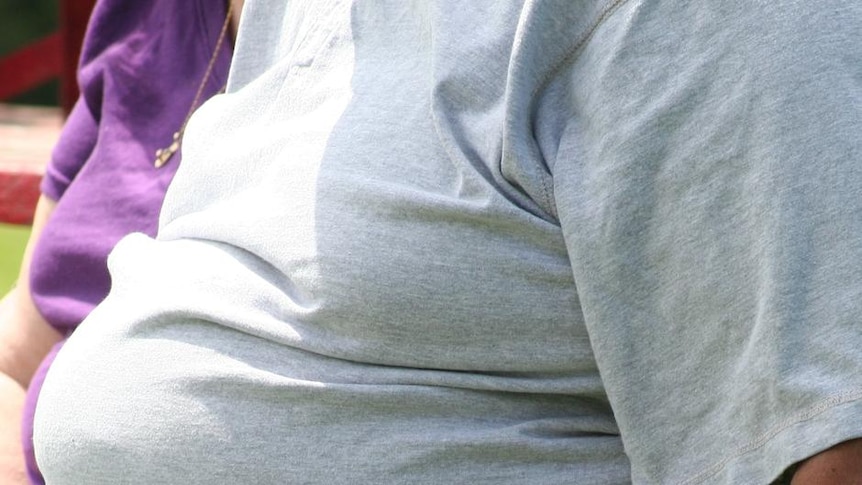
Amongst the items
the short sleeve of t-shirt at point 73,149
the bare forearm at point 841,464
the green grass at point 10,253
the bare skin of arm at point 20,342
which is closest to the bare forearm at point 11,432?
the bare skin of arm at point 20,342

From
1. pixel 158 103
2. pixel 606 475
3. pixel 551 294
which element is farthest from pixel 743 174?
pixel 158 103

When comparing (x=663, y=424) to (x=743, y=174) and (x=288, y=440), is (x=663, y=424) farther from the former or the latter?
(x=288, y=440)

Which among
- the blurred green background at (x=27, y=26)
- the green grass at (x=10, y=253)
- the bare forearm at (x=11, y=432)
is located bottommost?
the blurred green background at (x=27, y=26)

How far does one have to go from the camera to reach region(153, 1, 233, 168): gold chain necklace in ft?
4.92

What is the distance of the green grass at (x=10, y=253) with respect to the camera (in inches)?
162

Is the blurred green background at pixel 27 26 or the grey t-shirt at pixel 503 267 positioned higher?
the grey t-shirt at pixel 503 267

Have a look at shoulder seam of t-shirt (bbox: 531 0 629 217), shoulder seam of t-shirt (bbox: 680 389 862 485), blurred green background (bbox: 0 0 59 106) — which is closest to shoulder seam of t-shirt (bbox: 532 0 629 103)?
shoulder seam of t-shirt (bbox: 531 0 629 217)

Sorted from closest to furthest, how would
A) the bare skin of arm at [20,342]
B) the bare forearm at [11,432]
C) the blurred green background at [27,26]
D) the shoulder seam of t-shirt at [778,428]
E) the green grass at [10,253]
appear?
the shoulder seam of t-shirt at [778,428] → the bare forearm at [11,432] → the bare skin of arm at [20,342] → the green grass at [10,253] → the blurred green background at [27,26]

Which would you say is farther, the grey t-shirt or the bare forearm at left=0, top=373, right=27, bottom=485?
the bare forearm at left=0, top=373, right=27, bottom=485

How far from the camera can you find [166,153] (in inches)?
59.1

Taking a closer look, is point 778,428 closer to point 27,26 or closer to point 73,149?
point 73,149

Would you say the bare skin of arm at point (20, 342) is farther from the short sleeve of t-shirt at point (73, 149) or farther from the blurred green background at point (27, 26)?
the blurred green background at point (27, 26)

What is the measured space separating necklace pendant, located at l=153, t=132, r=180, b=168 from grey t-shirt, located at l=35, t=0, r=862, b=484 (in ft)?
0.83

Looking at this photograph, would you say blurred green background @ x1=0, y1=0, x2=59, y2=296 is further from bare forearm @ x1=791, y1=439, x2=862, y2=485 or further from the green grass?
bare forearm @ x1=791, y1=439, x2=862, y2=485
